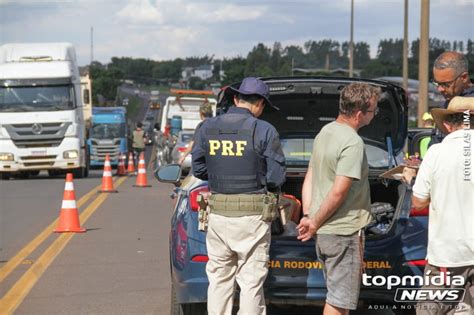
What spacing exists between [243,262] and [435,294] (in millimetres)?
1520

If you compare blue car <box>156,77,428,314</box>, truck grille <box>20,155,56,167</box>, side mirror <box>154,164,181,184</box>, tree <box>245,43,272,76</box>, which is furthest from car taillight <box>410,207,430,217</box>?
tree <box>245,43,272,76</box>

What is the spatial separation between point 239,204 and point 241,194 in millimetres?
68

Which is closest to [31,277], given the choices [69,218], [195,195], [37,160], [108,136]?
[195,195]

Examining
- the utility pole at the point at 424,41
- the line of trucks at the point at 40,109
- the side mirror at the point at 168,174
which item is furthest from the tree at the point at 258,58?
the side mirror at the point at 168,174

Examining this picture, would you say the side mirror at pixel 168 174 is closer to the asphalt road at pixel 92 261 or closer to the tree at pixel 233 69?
the asphalt road at pixel 92 261

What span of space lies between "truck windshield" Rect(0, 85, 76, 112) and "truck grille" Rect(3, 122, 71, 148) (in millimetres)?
478

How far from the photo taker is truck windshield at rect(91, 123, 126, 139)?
46000 mm

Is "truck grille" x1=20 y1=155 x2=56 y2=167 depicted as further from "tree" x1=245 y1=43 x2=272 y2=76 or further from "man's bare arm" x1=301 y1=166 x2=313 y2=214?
"tree" x1=245 y1=43 x2=272 y2=76

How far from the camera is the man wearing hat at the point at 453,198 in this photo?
213 inches

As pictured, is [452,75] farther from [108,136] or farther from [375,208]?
[108,136]

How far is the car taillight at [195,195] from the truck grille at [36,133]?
72.0 ft

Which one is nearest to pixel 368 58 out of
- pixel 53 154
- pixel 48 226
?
pixel 53 154

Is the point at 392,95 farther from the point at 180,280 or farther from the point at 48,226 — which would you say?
the point at 48,226
